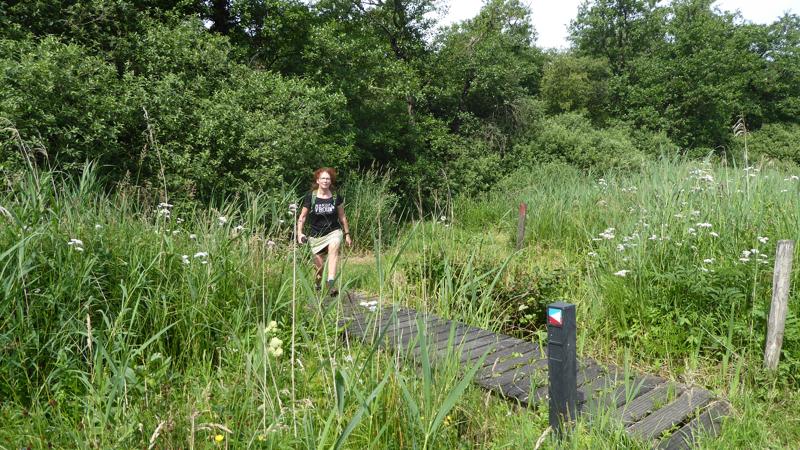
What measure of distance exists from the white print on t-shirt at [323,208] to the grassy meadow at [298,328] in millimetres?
1240

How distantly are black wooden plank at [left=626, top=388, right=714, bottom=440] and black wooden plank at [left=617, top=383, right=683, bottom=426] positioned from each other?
41 mm

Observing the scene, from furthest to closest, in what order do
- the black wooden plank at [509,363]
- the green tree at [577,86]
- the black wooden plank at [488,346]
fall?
1. the green tree at [577,86]
2. the black wooden plank at [488,346]
3. the black wooden plank at [509,363]

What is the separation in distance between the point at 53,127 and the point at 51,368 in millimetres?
4833

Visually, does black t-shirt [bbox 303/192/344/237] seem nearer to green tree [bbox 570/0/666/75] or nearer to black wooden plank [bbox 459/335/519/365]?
black wooden plank [bbox 459/335/519/365]

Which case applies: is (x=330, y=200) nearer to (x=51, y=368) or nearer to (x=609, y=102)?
(x=51, y=368)

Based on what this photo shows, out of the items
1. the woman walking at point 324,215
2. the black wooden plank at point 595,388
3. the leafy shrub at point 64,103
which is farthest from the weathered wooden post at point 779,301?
the leafy shrub at point 64,103

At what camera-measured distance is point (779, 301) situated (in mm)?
3344

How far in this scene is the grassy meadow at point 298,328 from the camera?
2.16 meters

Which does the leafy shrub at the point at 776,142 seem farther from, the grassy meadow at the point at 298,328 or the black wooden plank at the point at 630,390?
the black wooden plank at the point at 630,390

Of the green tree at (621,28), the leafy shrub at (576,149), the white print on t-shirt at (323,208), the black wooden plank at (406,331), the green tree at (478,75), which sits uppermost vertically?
the green tree at (621,28)

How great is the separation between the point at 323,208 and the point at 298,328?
2935 millimetres

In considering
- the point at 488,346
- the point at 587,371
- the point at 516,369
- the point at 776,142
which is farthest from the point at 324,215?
the point at 776,142

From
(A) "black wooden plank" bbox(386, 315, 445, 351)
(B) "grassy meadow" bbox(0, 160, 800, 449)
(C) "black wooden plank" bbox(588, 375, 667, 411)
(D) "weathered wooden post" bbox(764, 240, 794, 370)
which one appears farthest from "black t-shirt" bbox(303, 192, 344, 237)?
(D) "weathered wooden post" bbox(764, 240, 794, 370)

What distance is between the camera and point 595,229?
6312 mm
